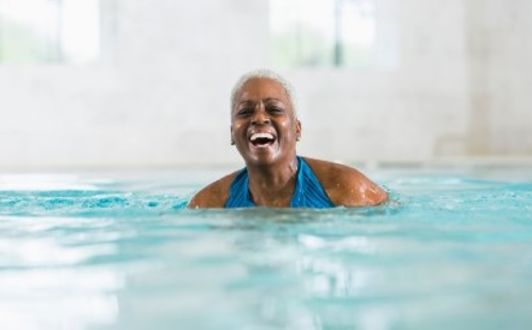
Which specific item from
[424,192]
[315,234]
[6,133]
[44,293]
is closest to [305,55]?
[6,133]

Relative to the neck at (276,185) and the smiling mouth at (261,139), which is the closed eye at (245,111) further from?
the neck at (276,185)

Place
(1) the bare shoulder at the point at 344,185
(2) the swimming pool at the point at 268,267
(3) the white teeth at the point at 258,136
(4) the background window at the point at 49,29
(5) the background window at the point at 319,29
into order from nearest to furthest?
(2) the swimming pool at the point at 268,267, (3) the white teeth at the point at 258,136, (1) the bare shoulder at the point at 344,185, (4) the background window at the point at 49,29, (5) the background window at the point at 319,29

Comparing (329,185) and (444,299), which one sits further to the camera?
(329,185)

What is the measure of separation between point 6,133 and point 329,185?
25.5 ft

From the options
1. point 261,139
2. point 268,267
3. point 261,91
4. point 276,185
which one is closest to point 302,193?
point 276,185

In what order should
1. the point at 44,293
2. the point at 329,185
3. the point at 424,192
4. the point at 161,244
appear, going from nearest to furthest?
1. the point at 44,293
2. the point at 161,244
3. the point at 329,185
4. the point at 424,192

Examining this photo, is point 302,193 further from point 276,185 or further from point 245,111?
point 245,111

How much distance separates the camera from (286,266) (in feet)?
6.99

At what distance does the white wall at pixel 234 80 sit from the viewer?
10.4 metres

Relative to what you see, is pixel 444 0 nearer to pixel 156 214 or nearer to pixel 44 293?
pixel 156 214

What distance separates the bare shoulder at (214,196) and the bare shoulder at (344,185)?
0.37 meters

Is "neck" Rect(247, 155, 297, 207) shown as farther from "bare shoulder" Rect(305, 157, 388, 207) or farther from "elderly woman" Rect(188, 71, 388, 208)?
"bare shoulder" Rect(305, 157, 388, 207)

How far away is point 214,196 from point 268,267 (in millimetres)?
1430

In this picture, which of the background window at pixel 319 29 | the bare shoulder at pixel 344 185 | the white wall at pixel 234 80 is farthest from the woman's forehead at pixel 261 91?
the background window at pixel 319 29
